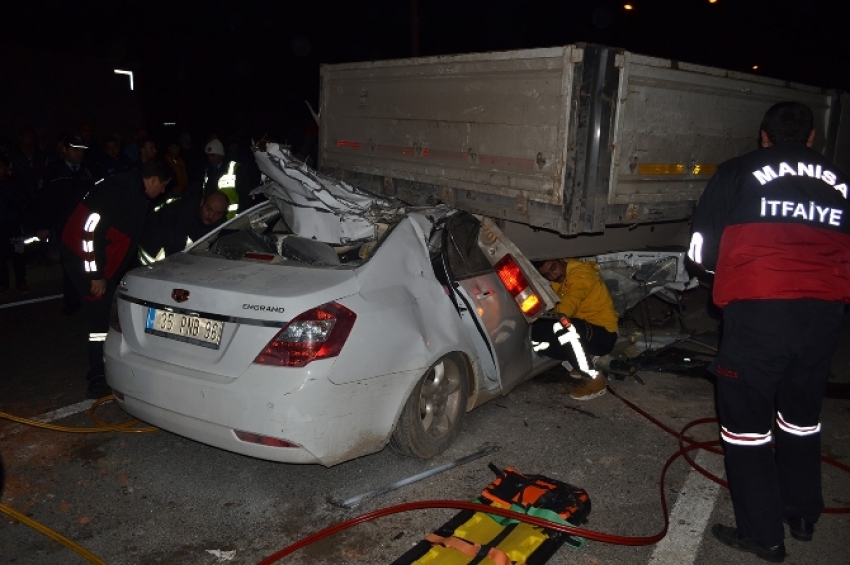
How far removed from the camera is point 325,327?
332cm

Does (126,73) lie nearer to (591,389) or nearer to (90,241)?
(90,241)

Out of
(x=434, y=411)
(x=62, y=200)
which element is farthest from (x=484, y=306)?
(x=62, y=200)

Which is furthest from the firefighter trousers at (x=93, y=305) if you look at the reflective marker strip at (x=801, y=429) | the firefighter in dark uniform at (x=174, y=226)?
the reflective marker strip at (x=801, y=429)

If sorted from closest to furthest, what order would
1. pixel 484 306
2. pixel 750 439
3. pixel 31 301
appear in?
pixel 750 439 → pixel 484 306 → pixel 31 301

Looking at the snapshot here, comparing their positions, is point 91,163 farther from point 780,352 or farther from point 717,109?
point 780,352

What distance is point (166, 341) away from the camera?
3648 millimetres

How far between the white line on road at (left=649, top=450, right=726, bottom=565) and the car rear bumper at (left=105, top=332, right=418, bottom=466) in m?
1.48

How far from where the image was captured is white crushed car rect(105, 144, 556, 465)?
3.30m

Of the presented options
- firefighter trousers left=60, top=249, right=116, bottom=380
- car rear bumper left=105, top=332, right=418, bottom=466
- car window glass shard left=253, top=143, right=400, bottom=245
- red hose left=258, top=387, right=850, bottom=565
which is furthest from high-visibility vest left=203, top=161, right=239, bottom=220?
red hose left=258, top=387, right=850, bottom=565

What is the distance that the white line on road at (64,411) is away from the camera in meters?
4.57

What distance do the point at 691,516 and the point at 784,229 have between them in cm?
156

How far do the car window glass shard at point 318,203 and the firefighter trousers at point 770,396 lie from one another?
2157 millimetres

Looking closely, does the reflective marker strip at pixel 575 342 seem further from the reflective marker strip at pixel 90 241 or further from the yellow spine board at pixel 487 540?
the reflective marker strip at pixel 90 241

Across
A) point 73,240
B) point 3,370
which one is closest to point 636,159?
point 73,240
